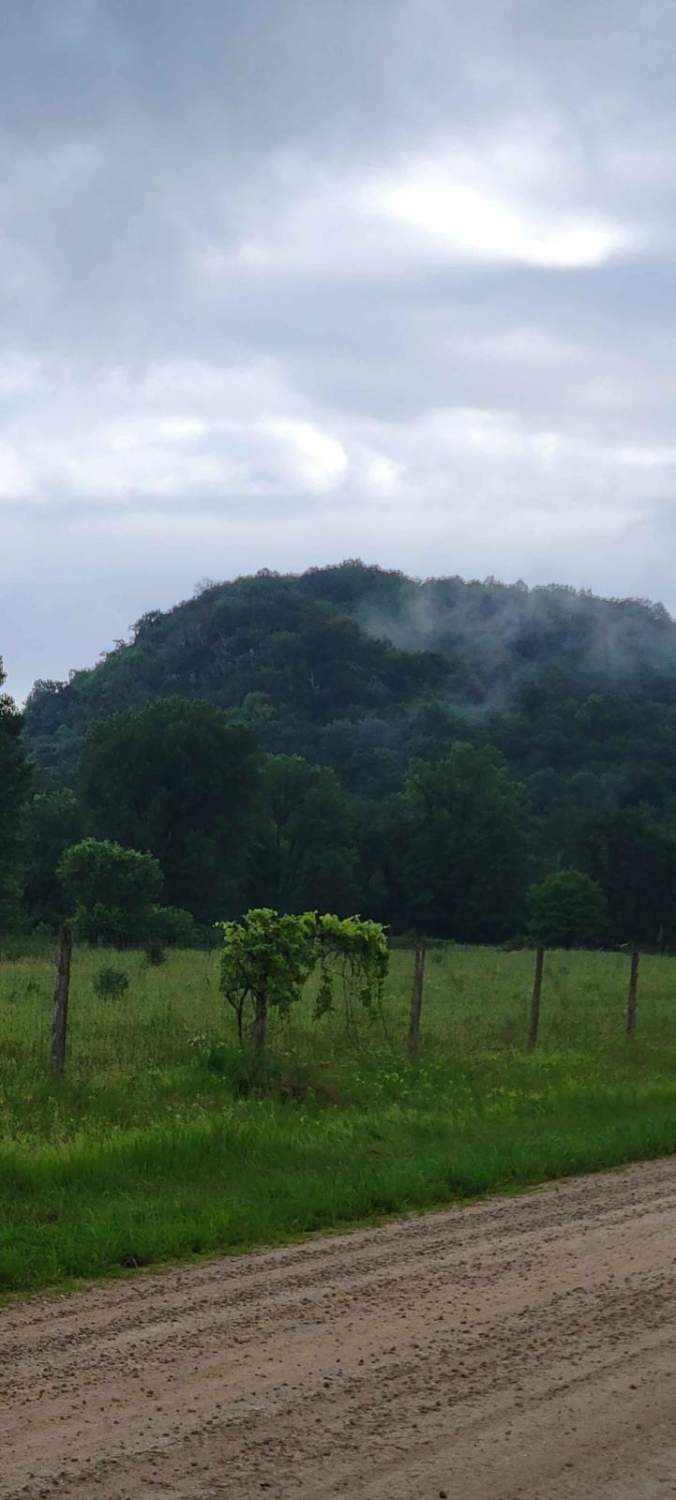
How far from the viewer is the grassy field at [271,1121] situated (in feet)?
31.1

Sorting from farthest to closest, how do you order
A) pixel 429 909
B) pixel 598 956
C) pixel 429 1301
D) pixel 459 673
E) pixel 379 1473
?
pixel 459 673
pixel 429 909
pixel 598 956
pixel 429 1301
pixel 379 1473

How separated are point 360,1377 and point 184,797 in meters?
72.9

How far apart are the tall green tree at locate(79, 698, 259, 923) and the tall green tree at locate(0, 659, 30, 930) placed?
58.4 ft

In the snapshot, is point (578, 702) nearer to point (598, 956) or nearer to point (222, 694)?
point (222, 694)

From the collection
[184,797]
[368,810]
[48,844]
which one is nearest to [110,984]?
[48,844]

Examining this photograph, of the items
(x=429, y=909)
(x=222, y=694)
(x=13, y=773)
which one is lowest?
(x=429, y=909)

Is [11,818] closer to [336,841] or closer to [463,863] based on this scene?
[336,841]

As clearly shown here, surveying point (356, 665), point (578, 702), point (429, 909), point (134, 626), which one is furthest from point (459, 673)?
point (429, 909)

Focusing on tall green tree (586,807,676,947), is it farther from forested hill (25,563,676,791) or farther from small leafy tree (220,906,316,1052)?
small leafy tree (220,906,316,1052)

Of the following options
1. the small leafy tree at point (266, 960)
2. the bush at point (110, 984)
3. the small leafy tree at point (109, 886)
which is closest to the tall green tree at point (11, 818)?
the small leafy tree at point (109, 886)

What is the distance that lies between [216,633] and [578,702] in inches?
1998

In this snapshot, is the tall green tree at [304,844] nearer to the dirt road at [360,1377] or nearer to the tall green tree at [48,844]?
the tall green tree at [48,844]

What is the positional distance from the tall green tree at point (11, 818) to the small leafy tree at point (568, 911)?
29.9m

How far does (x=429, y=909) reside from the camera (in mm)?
88562
